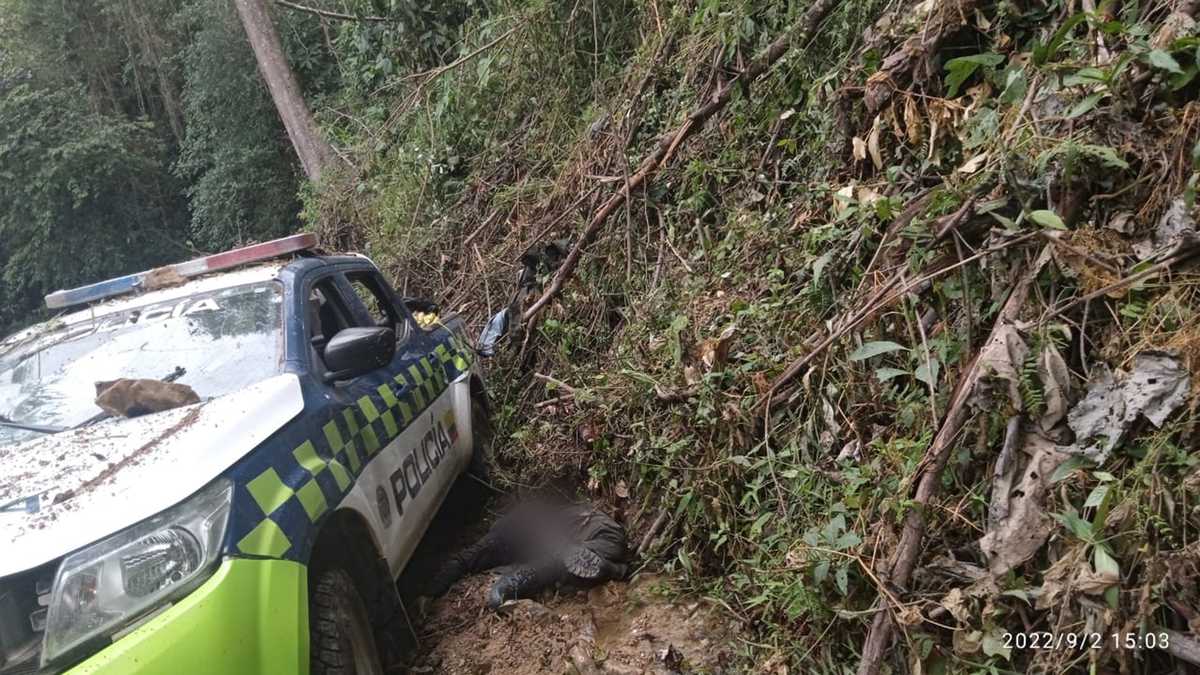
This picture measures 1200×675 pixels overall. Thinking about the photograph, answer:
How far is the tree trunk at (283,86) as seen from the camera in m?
11.3

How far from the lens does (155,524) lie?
6.21 feet

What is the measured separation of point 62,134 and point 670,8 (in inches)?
564

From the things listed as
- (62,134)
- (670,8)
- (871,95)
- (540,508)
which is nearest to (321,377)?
(540,508)

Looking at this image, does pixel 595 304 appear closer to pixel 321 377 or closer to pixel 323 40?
pixel 321 377

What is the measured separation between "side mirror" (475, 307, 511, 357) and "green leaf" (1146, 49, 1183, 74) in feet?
12.8

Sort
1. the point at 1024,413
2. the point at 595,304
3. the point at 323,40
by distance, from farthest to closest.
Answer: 1. the point at 323,40
2. the point at 595,304
3. the point at 1024,413

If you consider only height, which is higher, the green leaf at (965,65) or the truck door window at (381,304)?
the green leaf at (965,65)

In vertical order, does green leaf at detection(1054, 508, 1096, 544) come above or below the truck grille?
below

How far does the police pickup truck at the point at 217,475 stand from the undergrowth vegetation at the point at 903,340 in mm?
1235

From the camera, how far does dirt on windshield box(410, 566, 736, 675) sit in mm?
2807

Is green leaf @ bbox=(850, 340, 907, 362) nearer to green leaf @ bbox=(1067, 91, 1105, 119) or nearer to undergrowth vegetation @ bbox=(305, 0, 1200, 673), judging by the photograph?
undergrowth vegetation @ bbox=(305, 0, 1200, 673)

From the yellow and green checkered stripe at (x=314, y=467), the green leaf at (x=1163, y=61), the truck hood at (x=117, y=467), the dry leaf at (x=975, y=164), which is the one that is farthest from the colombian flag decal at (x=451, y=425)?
the green leaf at (x=1163, y=61)

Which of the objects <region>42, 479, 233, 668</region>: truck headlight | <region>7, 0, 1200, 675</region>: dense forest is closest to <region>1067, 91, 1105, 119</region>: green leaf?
<region>7, 0, 1200, 675</region>: dense forest

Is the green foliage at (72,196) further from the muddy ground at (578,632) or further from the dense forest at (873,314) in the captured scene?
the muddy ground at (578,632)
